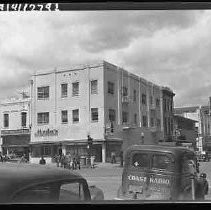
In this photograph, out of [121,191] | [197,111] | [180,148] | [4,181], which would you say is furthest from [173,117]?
[4,181]

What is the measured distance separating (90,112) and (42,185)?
0.56m

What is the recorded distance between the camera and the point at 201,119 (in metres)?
3.02

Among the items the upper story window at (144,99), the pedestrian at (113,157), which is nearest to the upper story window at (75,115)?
the pedestrian at (113,157)

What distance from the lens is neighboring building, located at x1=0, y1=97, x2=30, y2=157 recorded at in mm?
2840

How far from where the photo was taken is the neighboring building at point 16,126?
9.32 ft

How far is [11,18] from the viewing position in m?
2.59

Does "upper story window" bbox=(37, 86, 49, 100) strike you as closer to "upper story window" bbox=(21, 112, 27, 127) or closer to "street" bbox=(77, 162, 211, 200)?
"upper story window" bbox=(21, 112, 27, 127)

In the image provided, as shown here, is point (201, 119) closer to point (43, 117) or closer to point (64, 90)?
point (64, 90)

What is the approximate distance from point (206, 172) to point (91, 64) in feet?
3.83

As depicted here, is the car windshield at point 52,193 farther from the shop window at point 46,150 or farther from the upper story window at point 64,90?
the upper story window at point 64,90

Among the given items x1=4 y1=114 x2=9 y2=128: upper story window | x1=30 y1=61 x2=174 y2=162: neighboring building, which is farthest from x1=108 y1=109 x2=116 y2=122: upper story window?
x1=4 y1=114 x2=9 y2=128: upper story window

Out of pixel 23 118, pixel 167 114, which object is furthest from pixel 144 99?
pixel 23 118
